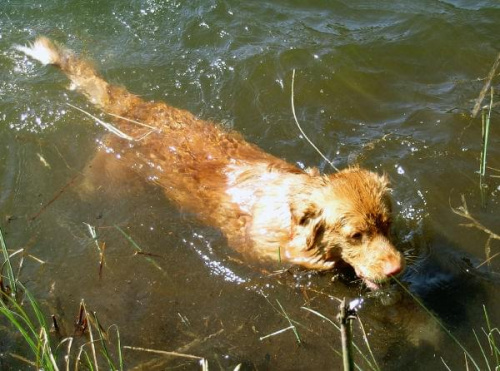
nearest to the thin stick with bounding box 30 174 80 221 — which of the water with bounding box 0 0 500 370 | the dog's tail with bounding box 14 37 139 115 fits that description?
the water with bounding box 0 0 500 370

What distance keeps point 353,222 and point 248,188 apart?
123cm

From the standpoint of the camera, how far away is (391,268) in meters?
3.95

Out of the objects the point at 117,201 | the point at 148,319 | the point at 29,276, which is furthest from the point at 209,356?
→ the point at 117,201

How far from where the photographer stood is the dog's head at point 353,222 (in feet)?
13.1

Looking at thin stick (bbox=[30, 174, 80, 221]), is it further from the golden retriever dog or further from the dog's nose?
the dog's nose

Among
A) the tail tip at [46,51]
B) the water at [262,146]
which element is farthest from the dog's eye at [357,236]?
the tail tip at [46,51]

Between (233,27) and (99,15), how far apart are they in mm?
2003

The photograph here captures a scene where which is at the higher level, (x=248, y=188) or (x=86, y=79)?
(x=86, y=79)

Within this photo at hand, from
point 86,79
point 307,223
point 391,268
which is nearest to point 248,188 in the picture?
point 307,223

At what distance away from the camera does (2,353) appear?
3.97 meters

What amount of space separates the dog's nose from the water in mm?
558

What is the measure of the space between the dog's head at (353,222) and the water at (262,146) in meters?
0.51

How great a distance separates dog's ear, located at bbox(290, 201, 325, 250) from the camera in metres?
4.16

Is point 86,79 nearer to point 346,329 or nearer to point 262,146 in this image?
point 262,146
